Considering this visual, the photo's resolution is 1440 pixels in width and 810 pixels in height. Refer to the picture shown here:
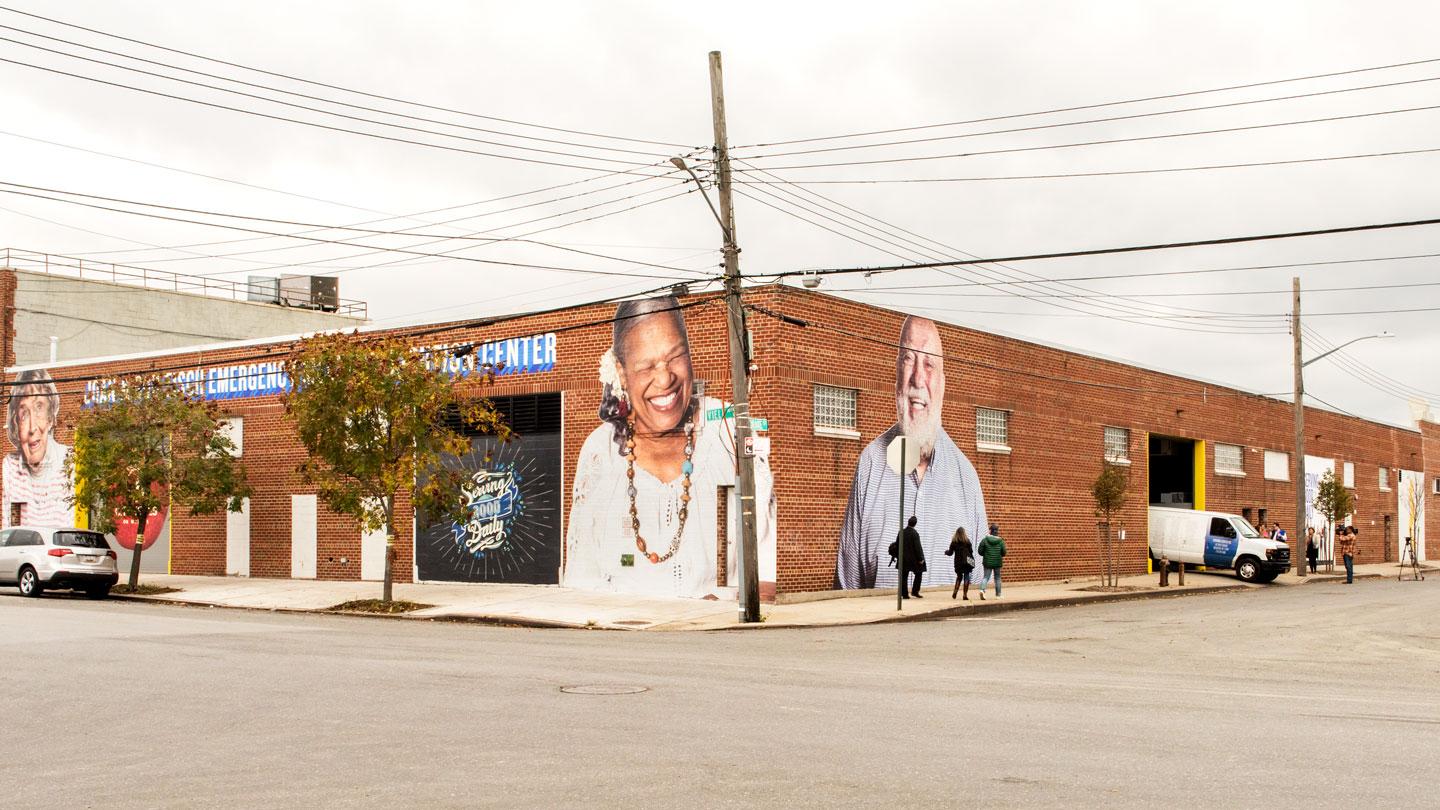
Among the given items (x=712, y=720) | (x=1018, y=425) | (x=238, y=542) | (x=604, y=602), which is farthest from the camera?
(x=238, y=542)

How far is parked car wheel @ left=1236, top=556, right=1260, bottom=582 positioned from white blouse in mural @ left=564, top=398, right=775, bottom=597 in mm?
19935

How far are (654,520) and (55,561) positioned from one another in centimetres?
1338

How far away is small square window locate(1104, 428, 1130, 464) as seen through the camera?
38.8 m

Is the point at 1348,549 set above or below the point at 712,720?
below

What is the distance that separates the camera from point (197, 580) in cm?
3478

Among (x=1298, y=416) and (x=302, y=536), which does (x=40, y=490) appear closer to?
(x=302, y=536)

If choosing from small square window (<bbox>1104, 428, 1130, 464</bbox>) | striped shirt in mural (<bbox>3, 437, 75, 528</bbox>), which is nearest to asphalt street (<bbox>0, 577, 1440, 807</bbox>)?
small square window (<bbox>1104, 428, 1130, 464</bbox>)

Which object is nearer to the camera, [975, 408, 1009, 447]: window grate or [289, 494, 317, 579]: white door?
[975, 408, 1009, 447]: window grate

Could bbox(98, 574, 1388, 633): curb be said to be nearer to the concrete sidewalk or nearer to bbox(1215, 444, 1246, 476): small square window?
the concrete sidewalk

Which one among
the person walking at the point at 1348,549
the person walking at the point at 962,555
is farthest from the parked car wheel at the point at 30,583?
the person walking at the point at 1348,549

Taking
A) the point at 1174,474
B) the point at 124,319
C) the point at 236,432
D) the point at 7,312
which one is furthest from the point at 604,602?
the point at 124,319

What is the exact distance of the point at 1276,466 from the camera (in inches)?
1998

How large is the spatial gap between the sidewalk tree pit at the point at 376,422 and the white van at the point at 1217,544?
24098 mm

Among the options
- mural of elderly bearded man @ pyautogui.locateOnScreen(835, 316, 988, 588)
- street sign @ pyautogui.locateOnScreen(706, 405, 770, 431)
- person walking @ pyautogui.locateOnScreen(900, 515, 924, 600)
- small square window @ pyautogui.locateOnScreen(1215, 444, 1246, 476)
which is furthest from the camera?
small square window @ pyautogui.locateOnScreen(1215, 444, 1246, 476)
